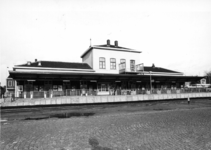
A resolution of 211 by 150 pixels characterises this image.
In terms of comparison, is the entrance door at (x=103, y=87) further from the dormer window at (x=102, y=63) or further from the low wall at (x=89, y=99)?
the low wall at (x=89, y=99)

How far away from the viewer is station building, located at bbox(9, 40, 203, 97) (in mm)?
22911

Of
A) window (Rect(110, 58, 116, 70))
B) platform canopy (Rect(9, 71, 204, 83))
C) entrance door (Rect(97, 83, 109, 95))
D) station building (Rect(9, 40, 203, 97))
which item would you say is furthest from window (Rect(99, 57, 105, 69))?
entrance door (Rect(97, 83, 109, 95))

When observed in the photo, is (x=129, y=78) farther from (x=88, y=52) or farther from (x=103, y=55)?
(x=88, y=52)

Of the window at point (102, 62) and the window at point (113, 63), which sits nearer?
the window at point (102, 62)

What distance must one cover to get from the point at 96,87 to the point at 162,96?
452 inches

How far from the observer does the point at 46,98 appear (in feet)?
63.1

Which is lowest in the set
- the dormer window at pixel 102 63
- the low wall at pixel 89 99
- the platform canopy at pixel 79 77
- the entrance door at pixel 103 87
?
the low wall at pixel 89 99

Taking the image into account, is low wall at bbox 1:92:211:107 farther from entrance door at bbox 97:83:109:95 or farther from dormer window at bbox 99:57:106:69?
dormer window at bbox 99:57:106:69

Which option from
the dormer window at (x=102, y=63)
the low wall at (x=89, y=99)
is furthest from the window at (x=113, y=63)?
the low wall at (x=89, y=99)

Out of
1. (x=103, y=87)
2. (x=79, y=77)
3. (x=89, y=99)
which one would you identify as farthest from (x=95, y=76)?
(x=89, y=99)

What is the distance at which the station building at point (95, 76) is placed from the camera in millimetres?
22911

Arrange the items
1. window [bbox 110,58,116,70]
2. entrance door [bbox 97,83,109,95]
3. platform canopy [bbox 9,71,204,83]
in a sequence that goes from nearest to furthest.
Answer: platform canopy [bbox 9,71,204,83], entrance door [bbox 97,83,109,95], window [bbox 110,58,116,70]

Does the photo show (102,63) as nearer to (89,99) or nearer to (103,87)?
(103,87)

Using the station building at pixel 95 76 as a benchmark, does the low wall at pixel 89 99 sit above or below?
below
